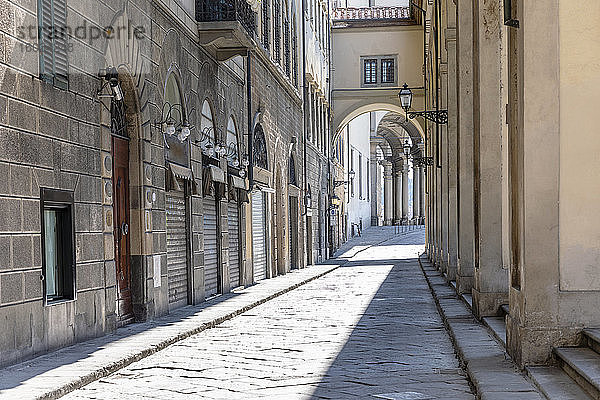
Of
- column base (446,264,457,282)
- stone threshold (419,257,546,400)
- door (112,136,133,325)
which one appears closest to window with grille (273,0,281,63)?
column base (446,264,457,282)

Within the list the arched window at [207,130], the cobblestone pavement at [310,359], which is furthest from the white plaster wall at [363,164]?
the cobblestone pavement at [310,359]

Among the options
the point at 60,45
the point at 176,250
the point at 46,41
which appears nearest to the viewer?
the point at 46,41

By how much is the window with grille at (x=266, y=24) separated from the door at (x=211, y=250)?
636cm

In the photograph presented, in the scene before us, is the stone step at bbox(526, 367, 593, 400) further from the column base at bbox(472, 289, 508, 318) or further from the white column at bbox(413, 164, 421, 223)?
the white column at bbox(413, 164, 421, 223)

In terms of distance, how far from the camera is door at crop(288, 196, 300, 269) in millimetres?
26906

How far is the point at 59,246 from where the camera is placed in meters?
9.02

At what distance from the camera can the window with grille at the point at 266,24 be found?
2145 cm

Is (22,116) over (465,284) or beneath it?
over

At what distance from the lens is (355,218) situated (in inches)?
2140

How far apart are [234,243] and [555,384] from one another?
1258 cm

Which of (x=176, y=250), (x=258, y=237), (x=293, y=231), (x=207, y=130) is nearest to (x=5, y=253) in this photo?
(x=176, y=250)

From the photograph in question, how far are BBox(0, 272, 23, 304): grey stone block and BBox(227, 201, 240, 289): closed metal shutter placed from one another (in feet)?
32.0

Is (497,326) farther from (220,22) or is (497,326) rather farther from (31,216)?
(220,22)

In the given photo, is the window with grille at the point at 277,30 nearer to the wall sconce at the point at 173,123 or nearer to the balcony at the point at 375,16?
the wall sconce at the point at 173,123
